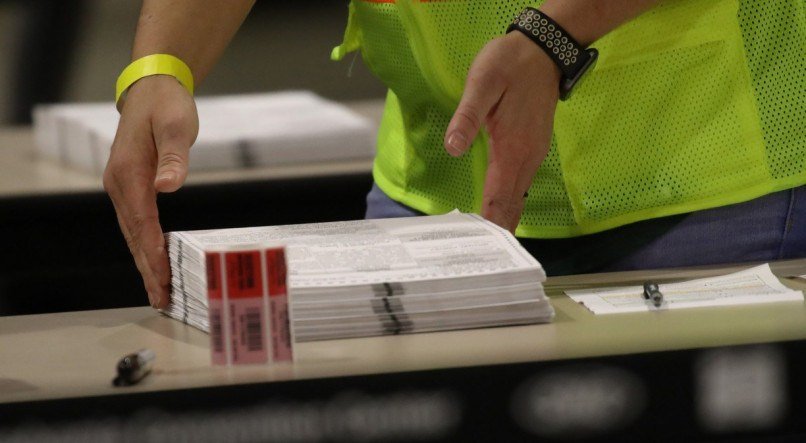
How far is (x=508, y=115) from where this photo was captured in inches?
42.9

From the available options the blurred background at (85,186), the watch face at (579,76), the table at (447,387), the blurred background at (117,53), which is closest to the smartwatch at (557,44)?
the watch face at (579,76)

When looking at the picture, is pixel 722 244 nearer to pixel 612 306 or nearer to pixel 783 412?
pixel 612 306

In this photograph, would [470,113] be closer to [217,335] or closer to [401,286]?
[401,286]

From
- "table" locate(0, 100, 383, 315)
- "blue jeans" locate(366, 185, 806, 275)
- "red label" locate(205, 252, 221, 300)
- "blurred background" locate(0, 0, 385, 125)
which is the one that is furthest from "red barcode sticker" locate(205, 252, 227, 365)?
"blurred background" locate(0, 0, 385, 125)

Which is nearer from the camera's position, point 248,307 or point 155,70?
point 248,307

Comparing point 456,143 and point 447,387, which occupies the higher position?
point 456,143

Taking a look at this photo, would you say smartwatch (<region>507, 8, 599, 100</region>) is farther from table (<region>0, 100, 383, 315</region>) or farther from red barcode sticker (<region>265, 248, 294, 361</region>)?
table (<region>0, 100, 383, 315</region>)

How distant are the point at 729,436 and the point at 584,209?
422 mm

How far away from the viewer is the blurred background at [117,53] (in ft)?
8.71

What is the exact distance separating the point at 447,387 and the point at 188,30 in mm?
621

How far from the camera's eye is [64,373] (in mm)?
860

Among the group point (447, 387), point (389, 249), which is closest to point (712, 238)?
point (389, 249)

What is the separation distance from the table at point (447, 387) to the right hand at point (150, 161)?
0.63 ft

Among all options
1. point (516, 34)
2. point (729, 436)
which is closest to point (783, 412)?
point (729, 436)
